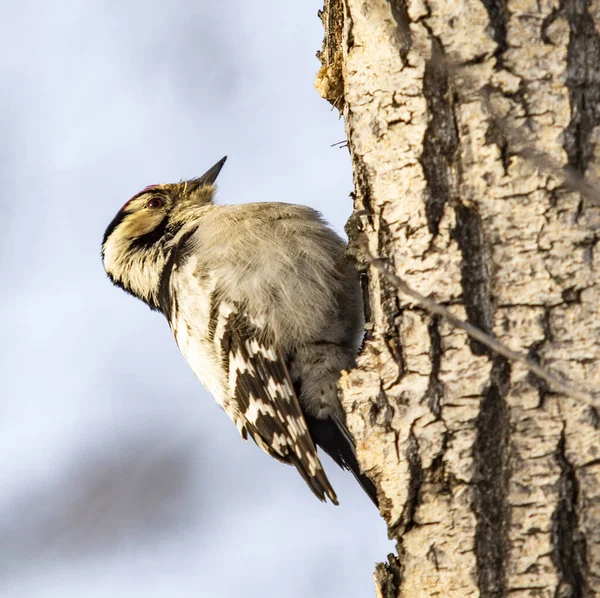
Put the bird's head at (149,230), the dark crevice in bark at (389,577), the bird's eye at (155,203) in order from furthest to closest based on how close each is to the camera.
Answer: the bird's eye at (155,203)
the bird's head at (149,230)
the dark crevice in bark at (389,577)

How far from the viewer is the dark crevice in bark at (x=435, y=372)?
220cm

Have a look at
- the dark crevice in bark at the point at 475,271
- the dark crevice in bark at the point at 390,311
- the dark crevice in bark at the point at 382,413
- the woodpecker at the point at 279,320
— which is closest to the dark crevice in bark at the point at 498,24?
the dark crevice in bark at the point at 475,271

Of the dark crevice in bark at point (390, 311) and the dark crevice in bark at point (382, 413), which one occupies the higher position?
the dark crevice in bark at point (390, 311)

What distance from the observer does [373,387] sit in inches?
94.7

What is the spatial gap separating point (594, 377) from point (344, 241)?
72.9 inches

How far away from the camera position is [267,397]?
348cm

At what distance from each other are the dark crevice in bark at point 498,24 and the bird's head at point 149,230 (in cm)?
231

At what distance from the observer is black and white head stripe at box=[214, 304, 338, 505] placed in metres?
3.35

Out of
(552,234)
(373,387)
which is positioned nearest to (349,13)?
(552,234)

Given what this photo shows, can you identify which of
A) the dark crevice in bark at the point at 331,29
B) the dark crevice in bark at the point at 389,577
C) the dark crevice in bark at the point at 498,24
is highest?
the dark crevice in bark at the point at 331,29

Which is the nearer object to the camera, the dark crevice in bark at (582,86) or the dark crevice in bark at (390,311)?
the dark crevice in bark at (582,86)

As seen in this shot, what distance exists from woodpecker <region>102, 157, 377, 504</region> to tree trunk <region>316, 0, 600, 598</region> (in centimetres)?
105

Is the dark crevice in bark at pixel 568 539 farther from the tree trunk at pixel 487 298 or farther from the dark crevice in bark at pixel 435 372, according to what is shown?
the dark crevice in bark at pixel 435 372

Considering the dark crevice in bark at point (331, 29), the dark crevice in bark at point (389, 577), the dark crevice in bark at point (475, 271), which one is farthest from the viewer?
the dark crevice in bark at point (331, 29)
